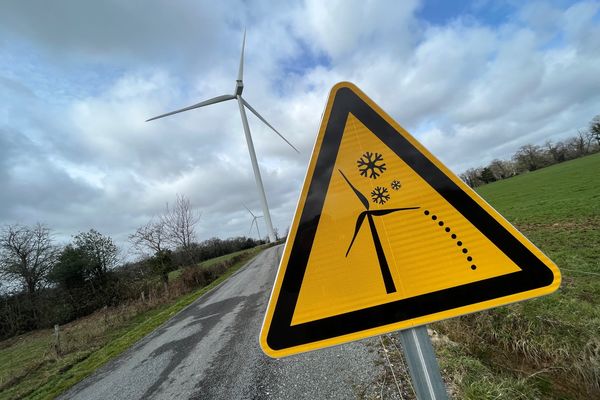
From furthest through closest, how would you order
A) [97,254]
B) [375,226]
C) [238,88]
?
1. [97,254]
2. [238,88]
3. [375,226]

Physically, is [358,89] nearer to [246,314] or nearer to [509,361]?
[509,361]

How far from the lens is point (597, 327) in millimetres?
4445

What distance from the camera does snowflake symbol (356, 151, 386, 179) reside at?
48.4 inches

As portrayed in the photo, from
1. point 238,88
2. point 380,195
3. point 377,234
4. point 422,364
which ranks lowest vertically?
point 422,364

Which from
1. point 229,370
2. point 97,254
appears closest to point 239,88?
point 229,370

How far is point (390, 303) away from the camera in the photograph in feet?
3.52

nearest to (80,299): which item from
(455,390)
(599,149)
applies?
(455,390)

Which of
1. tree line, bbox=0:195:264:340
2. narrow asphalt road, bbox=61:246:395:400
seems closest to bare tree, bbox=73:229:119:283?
tree line, bbox=0:195:264:340

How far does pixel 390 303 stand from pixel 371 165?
57 centimetres

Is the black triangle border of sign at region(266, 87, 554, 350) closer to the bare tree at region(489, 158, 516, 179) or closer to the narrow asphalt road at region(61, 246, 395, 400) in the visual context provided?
the narrow asphalt road at region(61, 246, 395, 400)

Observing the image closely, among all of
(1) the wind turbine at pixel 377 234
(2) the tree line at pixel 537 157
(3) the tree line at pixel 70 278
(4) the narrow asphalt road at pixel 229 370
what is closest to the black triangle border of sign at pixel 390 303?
(1) the wind turbine at pixel 377 234

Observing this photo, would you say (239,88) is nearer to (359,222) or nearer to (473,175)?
(359,222)

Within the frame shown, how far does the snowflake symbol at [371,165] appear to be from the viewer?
1.23 metres

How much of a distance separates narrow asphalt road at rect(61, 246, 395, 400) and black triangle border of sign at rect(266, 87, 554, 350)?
5.91 ft
